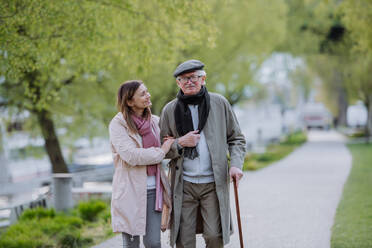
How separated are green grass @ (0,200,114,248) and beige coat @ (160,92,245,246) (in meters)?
2.92

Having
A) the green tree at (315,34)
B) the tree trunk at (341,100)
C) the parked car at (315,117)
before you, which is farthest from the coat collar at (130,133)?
the parked car at (315,117)

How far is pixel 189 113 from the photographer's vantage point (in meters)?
4.10

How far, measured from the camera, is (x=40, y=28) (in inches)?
314

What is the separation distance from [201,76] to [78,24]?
4256 millimetres

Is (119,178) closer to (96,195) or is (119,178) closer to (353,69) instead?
(96,195)

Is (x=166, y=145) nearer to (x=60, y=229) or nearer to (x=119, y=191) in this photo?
(x=119, y=191)

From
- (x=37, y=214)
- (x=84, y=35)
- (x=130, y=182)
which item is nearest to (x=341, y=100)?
(x=84, y=35)

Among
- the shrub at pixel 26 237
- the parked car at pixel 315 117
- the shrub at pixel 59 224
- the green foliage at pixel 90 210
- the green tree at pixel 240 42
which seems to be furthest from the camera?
the parked car at pixel 315 117

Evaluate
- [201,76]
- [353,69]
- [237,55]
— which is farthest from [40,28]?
[353,69]

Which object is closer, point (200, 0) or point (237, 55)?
point (200, 0)

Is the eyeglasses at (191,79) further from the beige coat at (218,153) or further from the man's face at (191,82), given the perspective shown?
the beige coat at (218,153)

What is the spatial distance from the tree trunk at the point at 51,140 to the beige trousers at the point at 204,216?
808cm

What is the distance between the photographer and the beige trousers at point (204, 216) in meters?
4.10

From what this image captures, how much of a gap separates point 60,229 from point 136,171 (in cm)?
404
